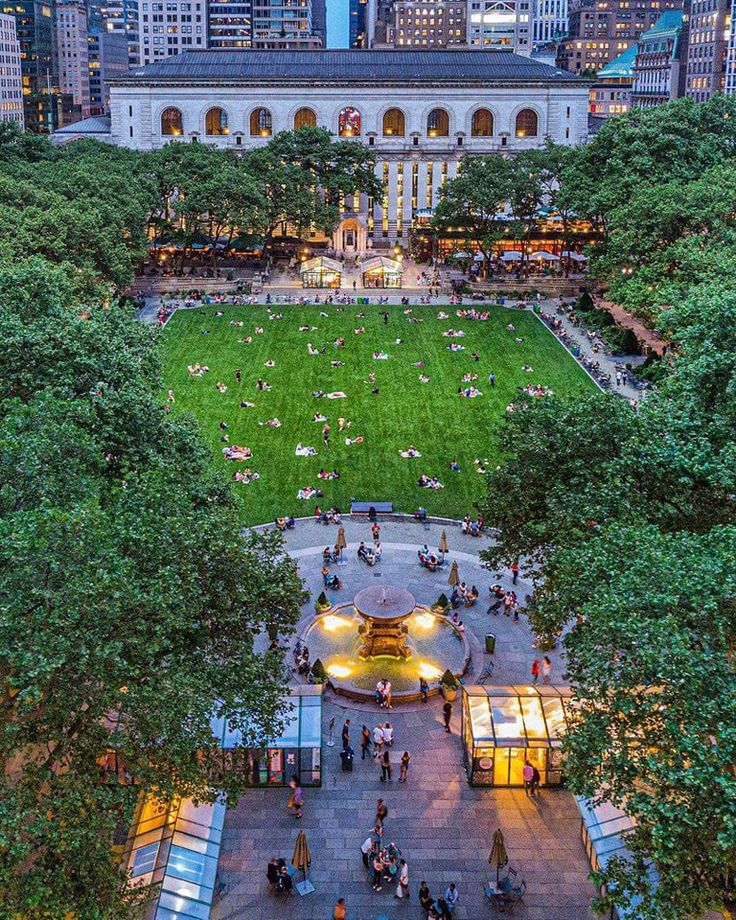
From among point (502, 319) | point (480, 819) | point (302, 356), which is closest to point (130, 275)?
point (302, 356)

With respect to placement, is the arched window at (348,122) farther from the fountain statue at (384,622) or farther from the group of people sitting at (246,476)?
the fountain statue at (384,622)

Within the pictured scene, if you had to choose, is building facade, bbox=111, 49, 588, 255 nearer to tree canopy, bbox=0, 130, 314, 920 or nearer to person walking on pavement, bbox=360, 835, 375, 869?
tree canopy, bbox=0, 130, 314, 920

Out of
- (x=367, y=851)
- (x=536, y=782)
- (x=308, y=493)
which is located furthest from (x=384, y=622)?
(x=308, y=493)

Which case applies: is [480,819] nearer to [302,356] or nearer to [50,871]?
[50,871]

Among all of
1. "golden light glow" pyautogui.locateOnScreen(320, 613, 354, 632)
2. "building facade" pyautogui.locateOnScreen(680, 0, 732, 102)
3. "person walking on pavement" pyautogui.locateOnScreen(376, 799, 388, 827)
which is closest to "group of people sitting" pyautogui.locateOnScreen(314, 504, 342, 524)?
"golden light glow" pyautogui.locateOnScreen(320, 613, 354, 632)

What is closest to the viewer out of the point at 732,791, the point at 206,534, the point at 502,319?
the point at 732,791

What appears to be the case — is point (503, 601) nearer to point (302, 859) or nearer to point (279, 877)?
point (302, 859)

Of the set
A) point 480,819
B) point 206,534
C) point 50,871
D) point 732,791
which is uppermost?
point 206,534
